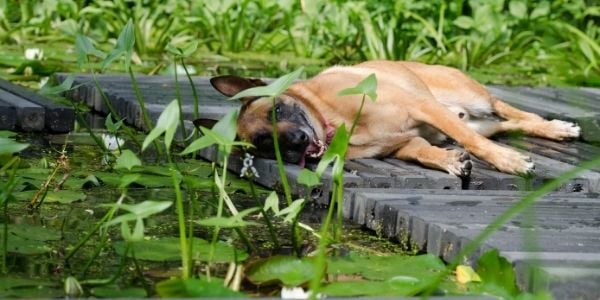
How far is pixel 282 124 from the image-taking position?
5.12 metres

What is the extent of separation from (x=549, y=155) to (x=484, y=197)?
1210mm

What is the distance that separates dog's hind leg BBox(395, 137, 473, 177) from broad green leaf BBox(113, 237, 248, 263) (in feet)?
4.55

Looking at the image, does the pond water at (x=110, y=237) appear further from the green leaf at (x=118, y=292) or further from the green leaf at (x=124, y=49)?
the green leaf at (x=124, y=49)

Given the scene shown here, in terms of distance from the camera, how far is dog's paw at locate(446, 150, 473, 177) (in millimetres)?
4785

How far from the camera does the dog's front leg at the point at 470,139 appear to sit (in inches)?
193

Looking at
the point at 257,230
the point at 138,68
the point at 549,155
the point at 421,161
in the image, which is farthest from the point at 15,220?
the point at 138,68

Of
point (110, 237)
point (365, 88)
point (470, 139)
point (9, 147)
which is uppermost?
point (365, 88)

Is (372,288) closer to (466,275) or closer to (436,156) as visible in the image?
(466,275)

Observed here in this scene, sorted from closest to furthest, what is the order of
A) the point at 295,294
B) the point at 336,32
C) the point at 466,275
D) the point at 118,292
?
1. the point at 295,294
2. the point at 118,292
3. the point at 466,275
4. the point at 336,32

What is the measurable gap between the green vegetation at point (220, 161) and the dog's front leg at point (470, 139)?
0.81m

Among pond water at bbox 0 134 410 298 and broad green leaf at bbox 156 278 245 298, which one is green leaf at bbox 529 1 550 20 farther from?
broad green leaf at bbox 156 278 245 298

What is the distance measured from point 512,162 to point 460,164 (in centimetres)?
23

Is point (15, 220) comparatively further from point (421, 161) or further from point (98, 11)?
point (98, 11)

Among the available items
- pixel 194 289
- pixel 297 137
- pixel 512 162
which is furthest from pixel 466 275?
pixel 297 137
